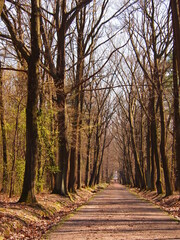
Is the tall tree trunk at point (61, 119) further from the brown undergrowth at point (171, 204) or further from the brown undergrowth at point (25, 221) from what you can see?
the brown undergrowth at point (25, 221)

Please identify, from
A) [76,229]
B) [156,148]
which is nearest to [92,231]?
[76,229]

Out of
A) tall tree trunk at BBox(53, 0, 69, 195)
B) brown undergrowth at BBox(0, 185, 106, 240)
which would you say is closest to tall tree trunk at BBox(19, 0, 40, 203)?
brown undergrowth at BBox(0, 185, 106, 240)

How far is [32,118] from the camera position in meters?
12.2

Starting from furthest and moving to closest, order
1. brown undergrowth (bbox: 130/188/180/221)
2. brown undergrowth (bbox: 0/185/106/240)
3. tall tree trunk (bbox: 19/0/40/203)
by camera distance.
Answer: brown undergrowth (bbox: 130/188/180/221) → tall tree trunk (bbox: 19/0/40/203) → brown undergrowth (bbox: 0/185/106/240)

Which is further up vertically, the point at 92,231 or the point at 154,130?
the point at 154,130

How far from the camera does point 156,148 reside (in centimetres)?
2473

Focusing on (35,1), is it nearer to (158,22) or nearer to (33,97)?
(33,97)

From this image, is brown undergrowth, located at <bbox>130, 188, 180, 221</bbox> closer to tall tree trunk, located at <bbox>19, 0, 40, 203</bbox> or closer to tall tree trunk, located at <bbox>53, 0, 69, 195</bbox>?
tall tree trunk, located at <bbox>19, 0, 40, 203</bbox>

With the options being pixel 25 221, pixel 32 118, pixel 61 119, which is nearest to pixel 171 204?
pixel 61 119

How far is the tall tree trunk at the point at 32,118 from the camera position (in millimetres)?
11914

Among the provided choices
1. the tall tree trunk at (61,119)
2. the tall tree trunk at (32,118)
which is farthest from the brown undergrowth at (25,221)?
the tall tree trunk at (61,119)

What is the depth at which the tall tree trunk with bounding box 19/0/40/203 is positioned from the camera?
39.1ft

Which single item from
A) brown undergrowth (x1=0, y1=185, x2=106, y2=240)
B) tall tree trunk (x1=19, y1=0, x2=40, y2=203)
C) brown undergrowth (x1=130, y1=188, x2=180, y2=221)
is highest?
tall tree trunk (x1=19, y1=0, x2=40, y2=203)

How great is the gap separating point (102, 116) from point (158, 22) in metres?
22.6
